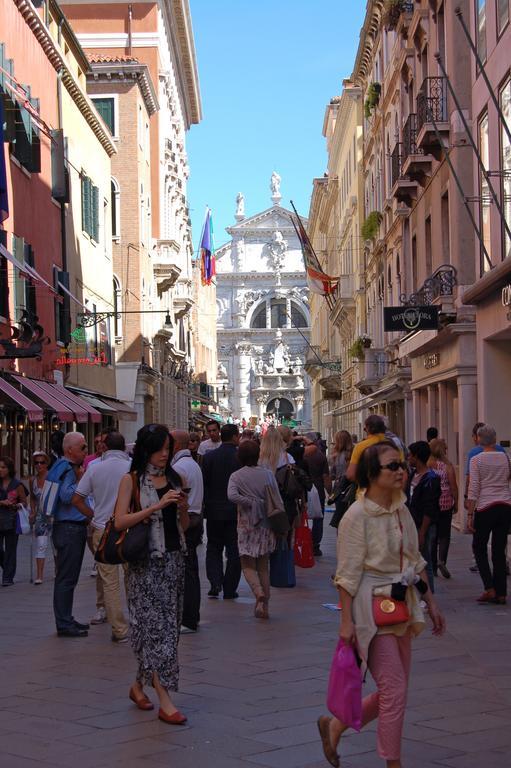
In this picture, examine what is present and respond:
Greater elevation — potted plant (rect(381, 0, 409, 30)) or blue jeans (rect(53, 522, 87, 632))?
potted plant (rect(381, 0, 409, 30))

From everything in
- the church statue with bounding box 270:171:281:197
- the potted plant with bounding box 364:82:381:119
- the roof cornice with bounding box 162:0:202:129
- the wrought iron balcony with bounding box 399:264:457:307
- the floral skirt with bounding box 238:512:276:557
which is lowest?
the floral skirt with bounding box 238:512:276:557

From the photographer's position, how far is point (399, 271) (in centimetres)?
2916

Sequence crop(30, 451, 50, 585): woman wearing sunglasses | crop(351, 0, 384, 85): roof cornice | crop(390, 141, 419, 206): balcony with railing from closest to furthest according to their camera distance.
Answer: crop(30, 451, 50, 585): woman wearing sunglasses → crop(390, 141, 419, 206): balcony with railing → crop(351, 0, 384, 85): roof cornice

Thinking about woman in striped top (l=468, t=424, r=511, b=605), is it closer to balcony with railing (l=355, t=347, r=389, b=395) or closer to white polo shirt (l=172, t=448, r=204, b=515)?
white polo shirt (l=172, t=448, r=204, b=515)

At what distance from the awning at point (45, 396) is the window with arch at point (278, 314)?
280 feet

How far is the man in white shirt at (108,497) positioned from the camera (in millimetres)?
9594

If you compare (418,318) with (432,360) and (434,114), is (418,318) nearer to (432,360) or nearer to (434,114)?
(432,360)

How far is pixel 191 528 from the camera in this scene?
35.3 feet

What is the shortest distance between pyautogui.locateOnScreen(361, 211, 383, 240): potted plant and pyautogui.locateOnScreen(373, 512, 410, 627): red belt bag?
94.5 ft

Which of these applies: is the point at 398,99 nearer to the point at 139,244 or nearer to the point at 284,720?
the point at 139,244

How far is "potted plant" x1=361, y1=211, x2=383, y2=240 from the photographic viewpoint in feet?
111

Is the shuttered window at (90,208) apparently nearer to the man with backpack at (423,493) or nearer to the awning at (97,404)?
the awning at (97,404)

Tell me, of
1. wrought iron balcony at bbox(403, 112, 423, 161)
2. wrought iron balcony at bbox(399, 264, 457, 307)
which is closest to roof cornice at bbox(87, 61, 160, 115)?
wrought iron balcony at bbox(403, 112, 423, 161)

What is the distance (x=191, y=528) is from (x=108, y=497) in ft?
3.69
